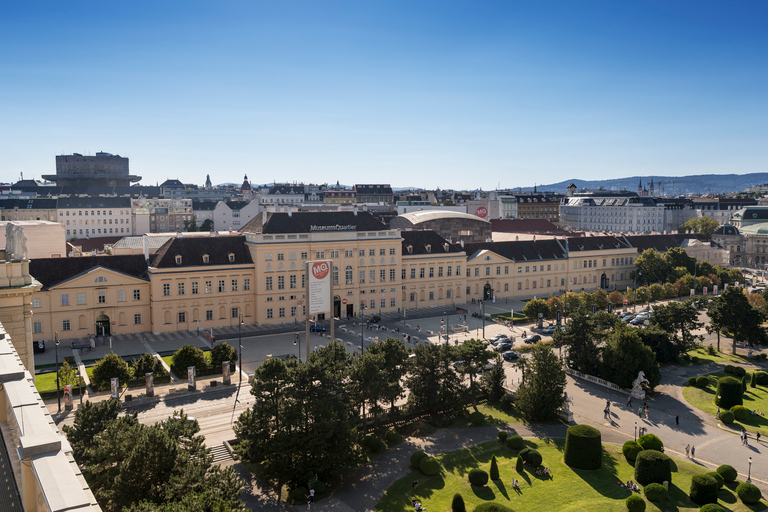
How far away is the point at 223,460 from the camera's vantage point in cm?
4009

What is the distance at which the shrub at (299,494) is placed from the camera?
35.0 meters

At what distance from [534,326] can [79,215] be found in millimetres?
130019

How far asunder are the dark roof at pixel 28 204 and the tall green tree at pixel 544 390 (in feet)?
486

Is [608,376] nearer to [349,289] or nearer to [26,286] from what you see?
[349,289]

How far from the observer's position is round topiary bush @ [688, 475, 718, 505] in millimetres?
35781

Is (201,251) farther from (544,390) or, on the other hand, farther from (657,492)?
(657,492)

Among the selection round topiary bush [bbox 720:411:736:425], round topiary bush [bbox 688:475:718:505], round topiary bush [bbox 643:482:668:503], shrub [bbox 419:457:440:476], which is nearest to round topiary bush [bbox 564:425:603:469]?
round topiary bush [bbox 643:482:668:503]

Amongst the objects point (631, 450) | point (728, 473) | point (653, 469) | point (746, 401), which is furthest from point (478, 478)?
point (746, 401)

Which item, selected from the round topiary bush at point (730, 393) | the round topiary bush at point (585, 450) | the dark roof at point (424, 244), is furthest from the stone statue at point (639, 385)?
the dark roof at point (424, 244)

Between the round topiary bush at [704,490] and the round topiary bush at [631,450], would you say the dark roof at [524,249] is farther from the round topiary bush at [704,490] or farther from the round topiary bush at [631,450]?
the round topiary bush at [704,490]

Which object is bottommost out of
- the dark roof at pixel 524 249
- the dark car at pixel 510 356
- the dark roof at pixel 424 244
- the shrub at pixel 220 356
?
the dark car at pixel 510 356

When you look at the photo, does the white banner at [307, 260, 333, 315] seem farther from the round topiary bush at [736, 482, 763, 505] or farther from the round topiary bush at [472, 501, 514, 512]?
the round topiary bush at [736, 482, 763, 505]

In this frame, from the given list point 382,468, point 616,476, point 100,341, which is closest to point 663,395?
point 616,476

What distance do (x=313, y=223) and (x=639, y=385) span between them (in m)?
47.3
